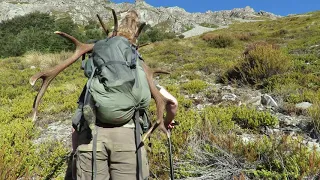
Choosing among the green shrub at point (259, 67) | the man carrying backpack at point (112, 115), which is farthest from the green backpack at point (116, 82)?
the green shrub at point (259, 67)

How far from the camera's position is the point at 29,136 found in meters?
4.74

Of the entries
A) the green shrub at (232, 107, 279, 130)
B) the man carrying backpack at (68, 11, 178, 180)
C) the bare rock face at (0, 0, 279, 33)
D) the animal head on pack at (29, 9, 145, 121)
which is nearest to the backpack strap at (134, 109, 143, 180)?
the man carrying backpack at (68, 11, 178, 180)

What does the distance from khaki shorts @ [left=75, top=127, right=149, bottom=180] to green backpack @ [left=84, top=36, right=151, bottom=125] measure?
96mm

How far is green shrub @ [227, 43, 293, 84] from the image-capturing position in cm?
777

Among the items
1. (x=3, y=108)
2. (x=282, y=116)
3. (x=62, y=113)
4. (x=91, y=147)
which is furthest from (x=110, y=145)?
(x=3, y=108)

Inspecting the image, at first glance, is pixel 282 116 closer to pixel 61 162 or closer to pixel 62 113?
pixel 61 162

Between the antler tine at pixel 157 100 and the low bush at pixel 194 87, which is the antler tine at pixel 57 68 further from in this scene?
the low bush at pixel 194 87

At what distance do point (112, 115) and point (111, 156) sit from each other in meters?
0.31

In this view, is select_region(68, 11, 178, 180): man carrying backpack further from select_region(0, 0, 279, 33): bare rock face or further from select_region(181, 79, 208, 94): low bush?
select_region(0, 0, 279, 33): bare rock face

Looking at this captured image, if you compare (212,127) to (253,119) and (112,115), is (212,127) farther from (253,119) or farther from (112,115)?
(112,115)

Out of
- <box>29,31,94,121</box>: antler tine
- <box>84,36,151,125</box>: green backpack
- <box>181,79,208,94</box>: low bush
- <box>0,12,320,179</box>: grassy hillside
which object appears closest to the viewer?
<box>84,36,151,125</box>: green backpack

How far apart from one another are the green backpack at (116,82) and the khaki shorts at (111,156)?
0.32 feet

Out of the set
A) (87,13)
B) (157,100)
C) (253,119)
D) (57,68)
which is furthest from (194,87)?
(87,13)

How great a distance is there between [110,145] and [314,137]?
132 inches
